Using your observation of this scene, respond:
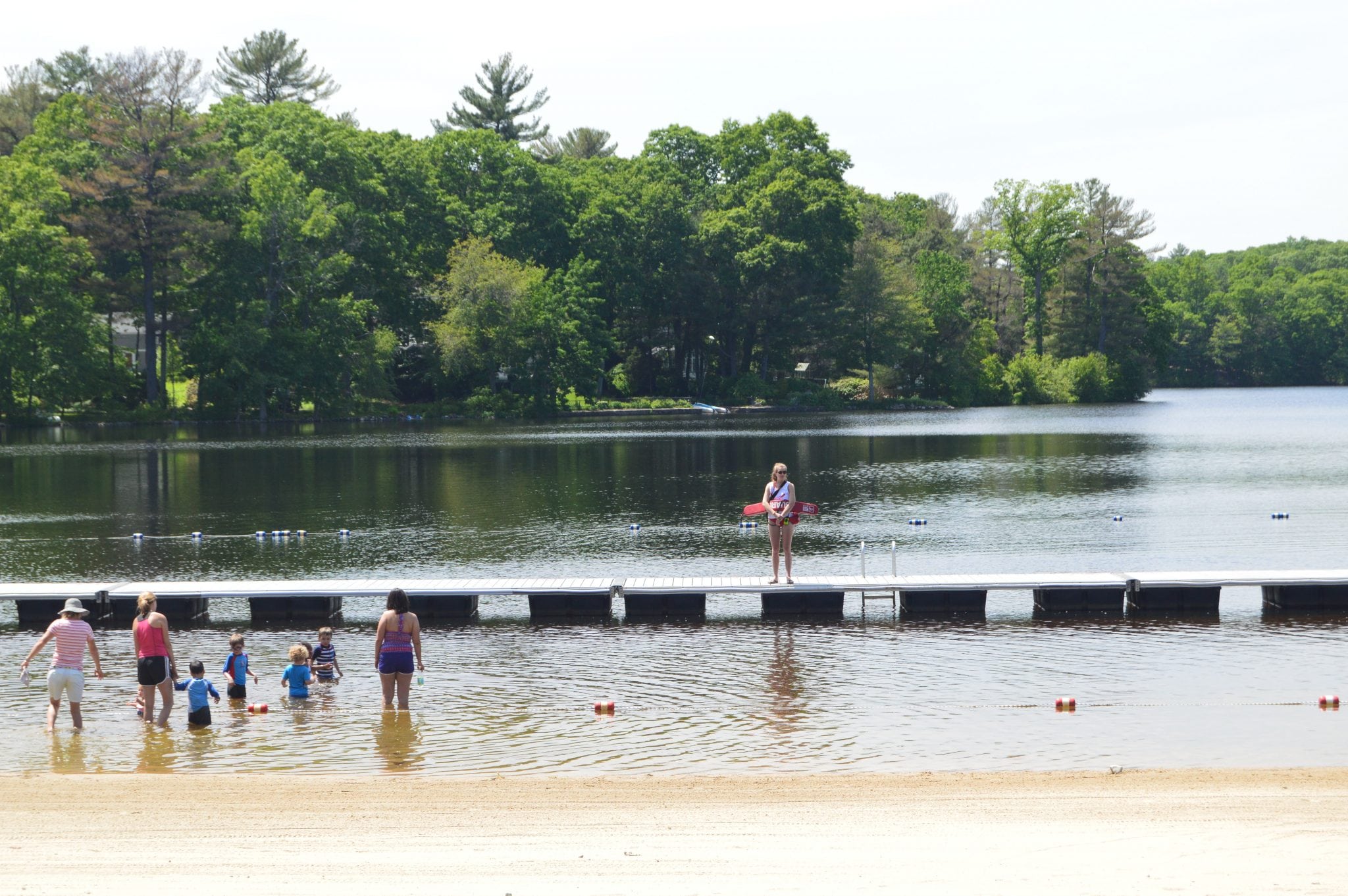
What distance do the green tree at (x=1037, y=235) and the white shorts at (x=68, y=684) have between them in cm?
13029

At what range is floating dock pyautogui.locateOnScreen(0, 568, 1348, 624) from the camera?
24828mm

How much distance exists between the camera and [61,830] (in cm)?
1212

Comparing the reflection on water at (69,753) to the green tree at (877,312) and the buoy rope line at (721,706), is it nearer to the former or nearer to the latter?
the buoy rope line at (721,706)

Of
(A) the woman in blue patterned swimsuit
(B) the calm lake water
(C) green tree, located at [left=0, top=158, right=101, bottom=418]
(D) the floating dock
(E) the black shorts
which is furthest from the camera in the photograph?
(C) green tree, located at [left=0, top=158, right=101, bottom=418]

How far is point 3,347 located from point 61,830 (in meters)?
82.9

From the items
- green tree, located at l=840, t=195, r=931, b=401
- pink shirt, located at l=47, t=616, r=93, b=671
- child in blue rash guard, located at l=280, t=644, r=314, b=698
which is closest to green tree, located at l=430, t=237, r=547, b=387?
green tree, located at l=840, t=195, r=931, b=401

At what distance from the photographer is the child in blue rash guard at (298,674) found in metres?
18.2

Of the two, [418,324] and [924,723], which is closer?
[924,723]

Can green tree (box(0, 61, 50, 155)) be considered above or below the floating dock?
above

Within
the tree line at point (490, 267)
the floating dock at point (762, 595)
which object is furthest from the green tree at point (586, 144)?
the floating dock at point (762, 595)

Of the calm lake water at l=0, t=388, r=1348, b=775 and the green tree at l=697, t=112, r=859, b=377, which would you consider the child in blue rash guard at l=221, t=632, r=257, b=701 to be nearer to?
the calm lake water at l=0, t=388, r=1348, b=775

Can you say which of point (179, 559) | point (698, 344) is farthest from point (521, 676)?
point (698, 344)

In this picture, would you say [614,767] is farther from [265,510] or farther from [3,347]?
[3,347]

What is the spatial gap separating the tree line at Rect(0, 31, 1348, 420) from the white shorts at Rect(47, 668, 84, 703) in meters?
77.4
